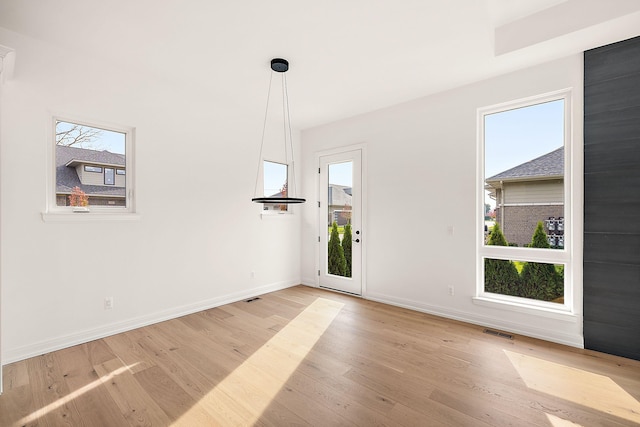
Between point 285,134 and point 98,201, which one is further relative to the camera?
point 285,134

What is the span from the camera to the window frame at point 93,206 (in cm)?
288

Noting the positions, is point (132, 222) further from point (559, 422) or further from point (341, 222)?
point (559, 422)

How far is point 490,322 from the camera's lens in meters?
3.50

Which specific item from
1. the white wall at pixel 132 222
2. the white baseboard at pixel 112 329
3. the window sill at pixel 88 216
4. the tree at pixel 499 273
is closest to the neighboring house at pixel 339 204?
the white wall at pixel 132 222

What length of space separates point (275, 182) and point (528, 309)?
3896mm

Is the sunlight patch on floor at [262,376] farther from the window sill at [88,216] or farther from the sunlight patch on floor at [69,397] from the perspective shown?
the window sill at [88,216]

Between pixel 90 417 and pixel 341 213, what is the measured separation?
3.81 m

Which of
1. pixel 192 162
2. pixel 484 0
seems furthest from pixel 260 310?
pixel 484 0

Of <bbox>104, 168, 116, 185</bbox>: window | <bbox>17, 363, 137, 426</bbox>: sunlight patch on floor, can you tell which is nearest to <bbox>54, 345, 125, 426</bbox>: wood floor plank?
<bbox>17, 363, 137, 426</bbox>: sunlight patch on floor

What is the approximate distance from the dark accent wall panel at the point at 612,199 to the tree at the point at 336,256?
303 cm

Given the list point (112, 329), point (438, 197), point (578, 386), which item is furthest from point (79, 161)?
point (578, 386)

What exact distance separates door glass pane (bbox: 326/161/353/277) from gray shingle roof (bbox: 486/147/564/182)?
218 cm

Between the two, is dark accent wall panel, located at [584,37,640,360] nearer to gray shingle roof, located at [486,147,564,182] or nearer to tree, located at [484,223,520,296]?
gray shingle roof, located at [486,147,564,182]

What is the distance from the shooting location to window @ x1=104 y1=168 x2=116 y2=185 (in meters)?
3.29
